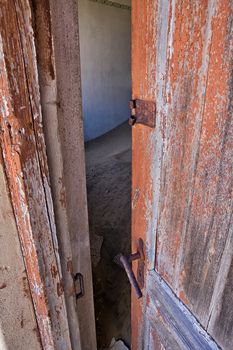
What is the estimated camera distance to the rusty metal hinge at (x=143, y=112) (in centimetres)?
63

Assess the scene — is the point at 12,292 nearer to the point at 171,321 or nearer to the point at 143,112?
the point at 171,321

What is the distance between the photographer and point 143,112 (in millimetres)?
663

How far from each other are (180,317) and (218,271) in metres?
0.24

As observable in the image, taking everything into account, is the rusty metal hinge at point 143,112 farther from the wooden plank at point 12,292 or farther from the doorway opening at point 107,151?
the doorway opening at point 107,151

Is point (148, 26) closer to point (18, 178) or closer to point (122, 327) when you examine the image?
point (18, 178)

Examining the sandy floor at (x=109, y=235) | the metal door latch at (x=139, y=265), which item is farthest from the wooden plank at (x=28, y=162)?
the sandy floor at (x=109, y=235)

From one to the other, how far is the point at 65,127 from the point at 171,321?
612 mm

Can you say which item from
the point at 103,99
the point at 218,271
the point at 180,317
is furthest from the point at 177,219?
the point at 103,99

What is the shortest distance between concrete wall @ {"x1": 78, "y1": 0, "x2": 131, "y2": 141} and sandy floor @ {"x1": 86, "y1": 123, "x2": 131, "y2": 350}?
1346 millimetres

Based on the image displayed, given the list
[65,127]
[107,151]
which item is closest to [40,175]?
[65,127]

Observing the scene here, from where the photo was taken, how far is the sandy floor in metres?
1.93

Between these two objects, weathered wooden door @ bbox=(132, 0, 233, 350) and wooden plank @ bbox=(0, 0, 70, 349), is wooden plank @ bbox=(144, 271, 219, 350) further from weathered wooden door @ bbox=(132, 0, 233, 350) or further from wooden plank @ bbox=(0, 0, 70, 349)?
wooden plank @ bbox=(0, 0, 70, 349)

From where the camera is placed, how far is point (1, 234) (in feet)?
2.21

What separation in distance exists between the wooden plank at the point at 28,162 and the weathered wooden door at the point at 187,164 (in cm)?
27
